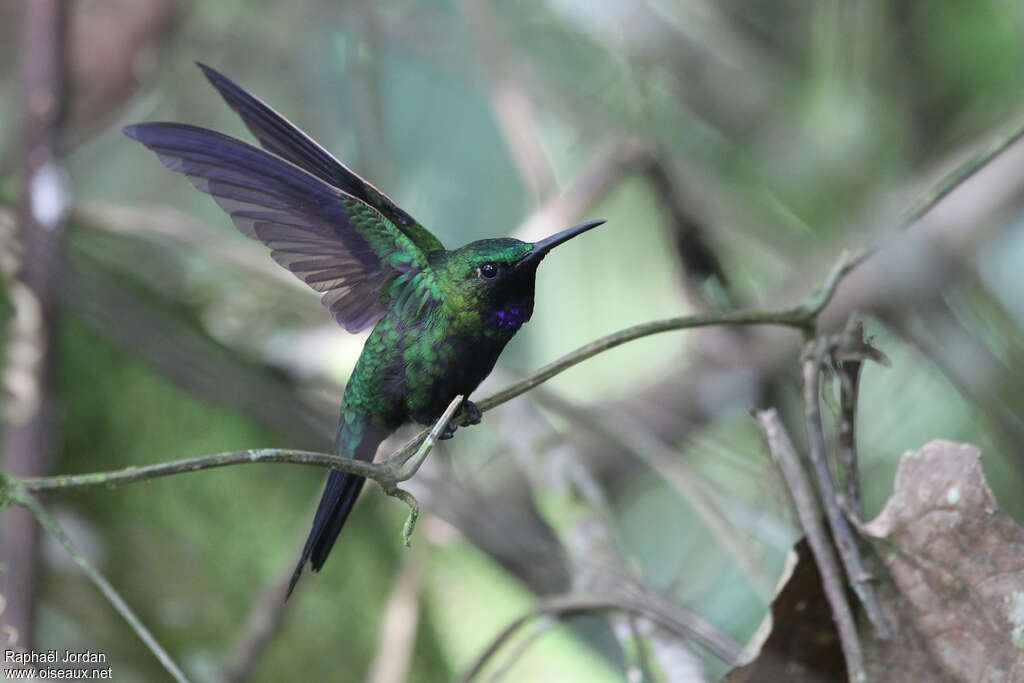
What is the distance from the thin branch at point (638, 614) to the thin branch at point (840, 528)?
27cm

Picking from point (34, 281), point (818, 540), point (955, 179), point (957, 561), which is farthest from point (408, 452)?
point (34, 281)

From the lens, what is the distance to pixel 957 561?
3.34ft

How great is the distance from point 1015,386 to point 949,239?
21.0 inches

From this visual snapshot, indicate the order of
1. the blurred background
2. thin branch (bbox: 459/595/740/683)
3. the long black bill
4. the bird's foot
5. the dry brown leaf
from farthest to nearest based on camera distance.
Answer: the blurred background
thin branch (bbox: 459/595/740/683)
the bird's foot
the dry brown leaf
the long black bill

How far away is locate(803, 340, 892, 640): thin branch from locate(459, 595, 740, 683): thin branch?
0.87 feet

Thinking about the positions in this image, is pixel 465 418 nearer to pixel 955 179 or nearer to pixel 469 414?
pixel 469 414

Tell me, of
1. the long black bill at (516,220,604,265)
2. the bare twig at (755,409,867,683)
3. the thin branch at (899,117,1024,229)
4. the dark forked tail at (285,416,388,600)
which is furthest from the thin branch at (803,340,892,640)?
the dark forked tail at (285,416,388,600)

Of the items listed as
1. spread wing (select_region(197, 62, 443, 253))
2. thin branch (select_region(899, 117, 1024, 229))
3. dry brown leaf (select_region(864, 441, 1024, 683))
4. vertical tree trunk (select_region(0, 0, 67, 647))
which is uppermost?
vertical tree trunk (select_region(0, 0, 67, 647))

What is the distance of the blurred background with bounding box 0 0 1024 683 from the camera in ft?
6.09

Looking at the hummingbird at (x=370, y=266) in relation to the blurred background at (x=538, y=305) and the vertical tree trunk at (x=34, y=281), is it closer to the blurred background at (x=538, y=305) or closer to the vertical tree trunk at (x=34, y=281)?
the blurred background at (x=538, y=305)

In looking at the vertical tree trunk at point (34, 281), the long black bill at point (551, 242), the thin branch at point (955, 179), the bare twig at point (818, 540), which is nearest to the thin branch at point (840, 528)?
the bare twig at point (818, 540)

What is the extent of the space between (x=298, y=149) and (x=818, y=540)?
0.62m

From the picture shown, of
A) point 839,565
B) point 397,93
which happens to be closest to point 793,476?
point 839,565

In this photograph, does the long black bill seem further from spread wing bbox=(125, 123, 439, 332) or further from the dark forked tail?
the dark forked tail
